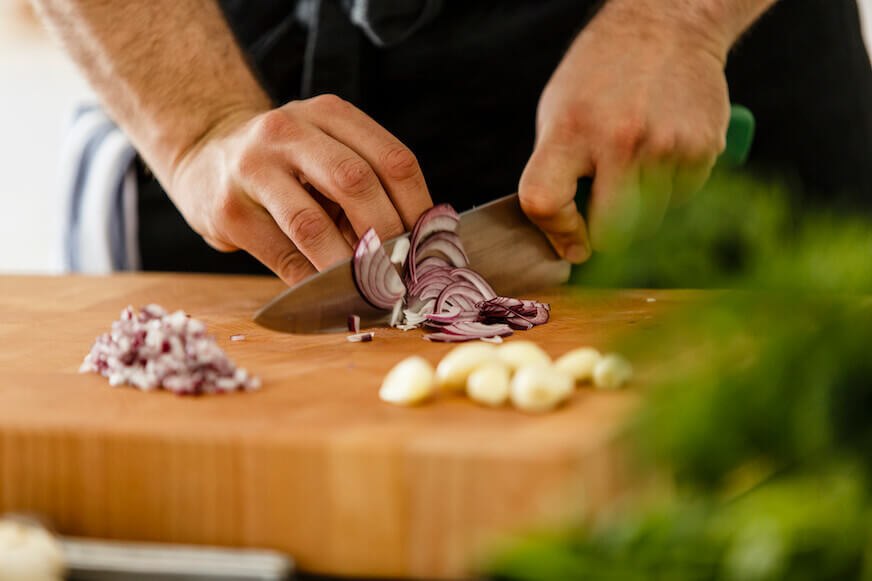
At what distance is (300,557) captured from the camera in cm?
69

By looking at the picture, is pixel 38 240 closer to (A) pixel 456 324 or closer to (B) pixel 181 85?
(B) pixel 181 85

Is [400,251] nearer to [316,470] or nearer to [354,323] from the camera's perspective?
[354,323]

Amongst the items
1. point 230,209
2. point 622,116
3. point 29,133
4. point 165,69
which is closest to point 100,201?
point 165,69

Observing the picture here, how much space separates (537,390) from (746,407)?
27 centimetres

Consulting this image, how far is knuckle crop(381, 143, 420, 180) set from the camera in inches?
47.3

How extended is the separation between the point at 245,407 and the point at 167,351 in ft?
0.44

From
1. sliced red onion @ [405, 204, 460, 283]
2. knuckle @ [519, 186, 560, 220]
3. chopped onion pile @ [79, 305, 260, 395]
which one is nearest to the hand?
knuckle @ [519, 186, 560, 220]

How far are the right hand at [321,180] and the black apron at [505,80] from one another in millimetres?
459

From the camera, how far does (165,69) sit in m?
1.50

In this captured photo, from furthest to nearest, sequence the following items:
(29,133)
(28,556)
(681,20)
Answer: (29,133)
(681,20)
(28,556)

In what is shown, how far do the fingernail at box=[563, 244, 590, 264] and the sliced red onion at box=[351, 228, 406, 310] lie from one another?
321mm

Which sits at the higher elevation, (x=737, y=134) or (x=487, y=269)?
(x=737, y=134)

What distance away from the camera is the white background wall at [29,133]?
4.00 metres

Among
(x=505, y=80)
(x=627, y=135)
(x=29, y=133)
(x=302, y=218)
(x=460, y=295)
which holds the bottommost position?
(x=460, y=295)
